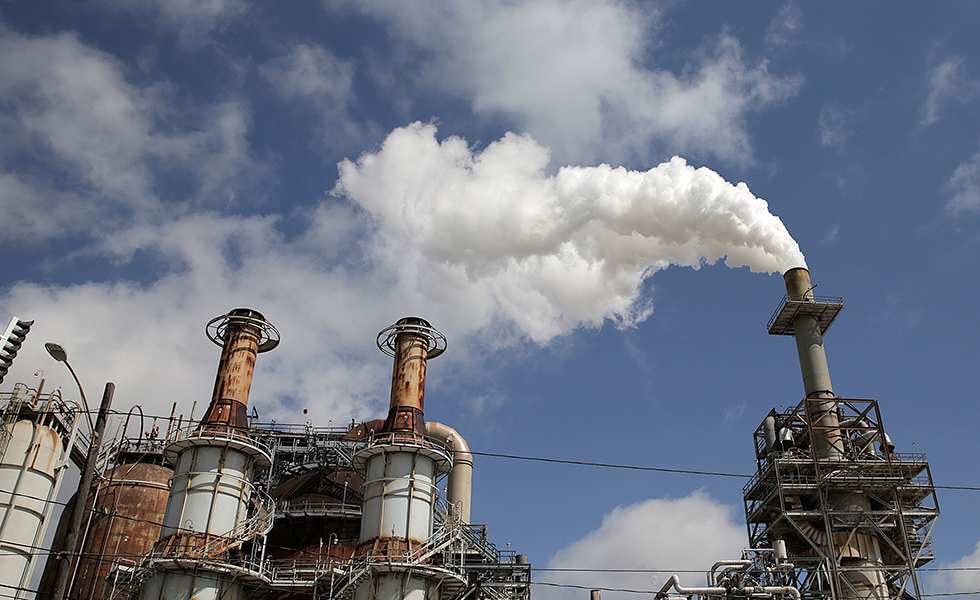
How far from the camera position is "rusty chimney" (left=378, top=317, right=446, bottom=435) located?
31984 mm

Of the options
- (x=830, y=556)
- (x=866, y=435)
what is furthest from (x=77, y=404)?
(x=866, y=435)

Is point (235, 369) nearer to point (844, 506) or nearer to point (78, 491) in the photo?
point (78, 491)

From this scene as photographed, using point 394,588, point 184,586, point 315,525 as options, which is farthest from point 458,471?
point 184,586

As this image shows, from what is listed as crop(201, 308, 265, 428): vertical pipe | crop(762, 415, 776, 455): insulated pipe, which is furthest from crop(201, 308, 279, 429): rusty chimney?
crop(762, 415, 776, 455): insulated pipe

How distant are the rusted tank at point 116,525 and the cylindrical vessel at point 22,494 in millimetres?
2804

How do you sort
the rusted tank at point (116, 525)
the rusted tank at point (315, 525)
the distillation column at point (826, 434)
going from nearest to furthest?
the rusted tank at point (116, 525) < the rusted tank at point (315, 525) < the distillation column at point (826, 434)

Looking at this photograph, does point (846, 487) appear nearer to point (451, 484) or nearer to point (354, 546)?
point (451, 484)

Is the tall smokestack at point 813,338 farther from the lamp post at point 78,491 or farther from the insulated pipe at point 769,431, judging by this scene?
the lamp post at point 78,491

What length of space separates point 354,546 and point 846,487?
77.8ft

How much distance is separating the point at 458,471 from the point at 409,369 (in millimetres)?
A: 8808

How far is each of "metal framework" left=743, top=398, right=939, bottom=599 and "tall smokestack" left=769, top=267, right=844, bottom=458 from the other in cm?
17

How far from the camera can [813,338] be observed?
142 feet

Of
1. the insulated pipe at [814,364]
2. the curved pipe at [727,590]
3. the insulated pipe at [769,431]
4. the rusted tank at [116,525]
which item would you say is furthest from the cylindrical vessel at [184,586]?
the insulated pipe at [814,364]

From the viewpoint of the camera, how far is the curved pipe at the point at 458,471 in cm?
3888
